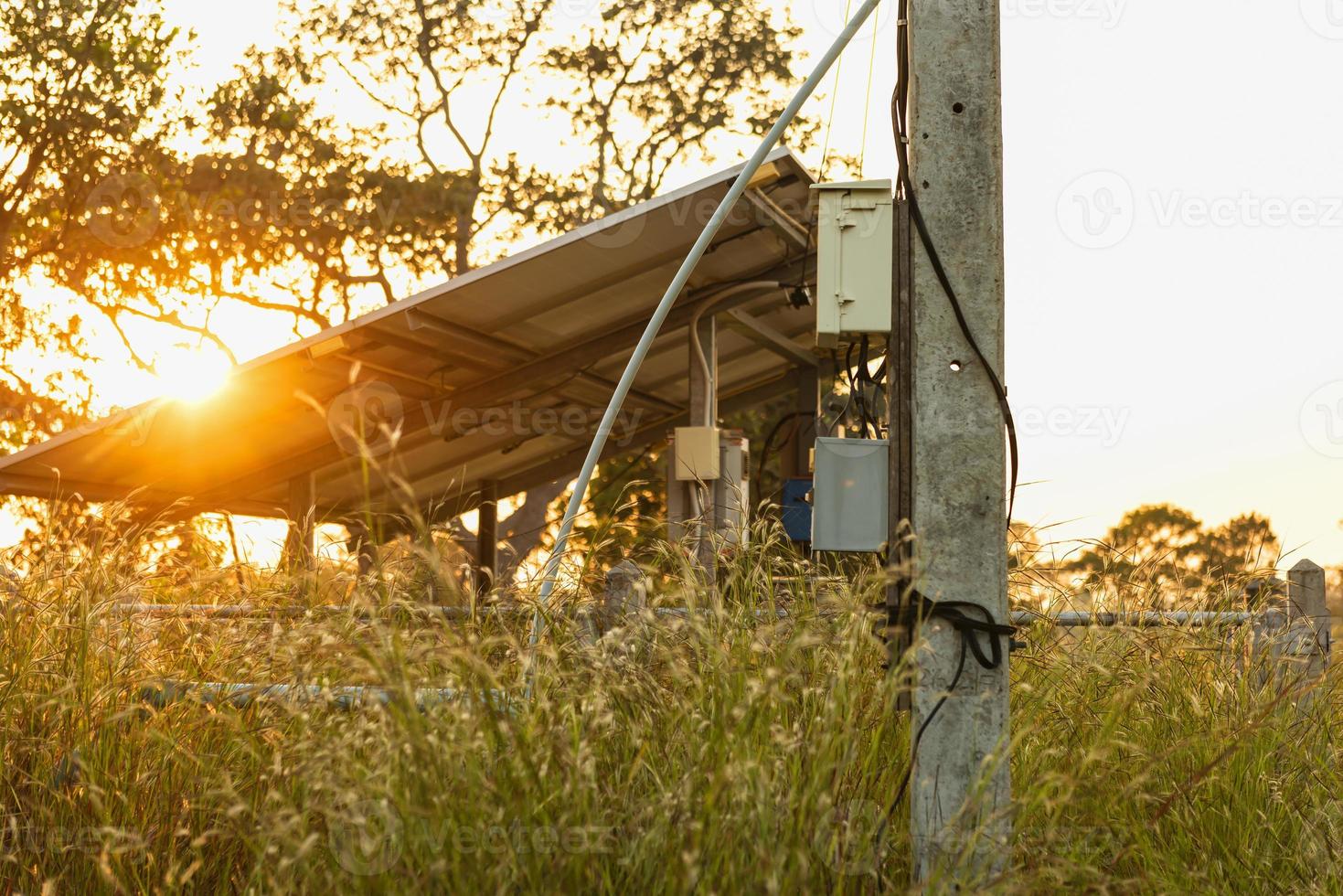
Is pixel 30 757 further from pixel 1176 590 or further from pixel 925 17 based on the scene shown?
pixel 1176 590

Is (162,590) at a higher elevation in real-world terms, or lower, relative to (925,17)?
lower

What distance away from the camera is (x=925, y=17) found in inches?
133

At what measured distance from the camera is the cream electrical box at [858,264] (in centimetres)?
340

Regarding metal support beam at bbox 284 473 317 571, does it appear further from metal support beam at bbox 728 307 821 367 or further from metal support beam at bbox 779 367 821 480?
metal support beam at bbox 779 367 821 480

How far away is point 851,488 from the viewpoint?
3.37m

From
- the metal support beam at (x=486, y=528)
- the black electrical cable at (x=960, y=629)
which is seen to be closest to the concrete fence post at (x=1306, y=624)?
the black electrical cable at (x=960, y=629)

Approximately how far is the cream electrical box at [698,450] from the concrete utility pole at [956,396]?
Result: 20.4ft

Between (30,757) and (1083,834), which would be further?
(30,757)

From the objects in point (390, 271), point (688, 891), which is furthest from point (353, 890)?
point (390, 271)

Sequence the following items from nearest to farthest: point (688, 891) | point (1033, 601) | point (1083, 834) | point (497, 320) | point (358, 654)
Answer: point (688, 891) → point (358, 654) → point (1083, 834) → point (1033, 601) → point (497, 320)

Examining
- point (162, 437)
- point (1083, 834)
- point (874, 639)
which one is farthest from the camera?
point (162, 437)

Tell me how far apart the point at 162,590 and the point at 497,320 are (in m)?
4.56

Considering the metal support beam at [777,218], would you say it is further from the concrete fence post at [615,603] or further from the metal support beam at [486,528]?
the metal support beam at [486,528]

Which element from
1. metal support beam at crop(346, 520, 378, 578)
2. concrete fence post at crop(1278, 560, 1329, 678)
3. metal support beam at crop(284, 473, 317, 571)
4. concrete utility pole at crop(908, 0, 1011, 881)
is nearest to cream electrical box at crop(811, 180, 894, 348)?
concrete utility pole at crop(908, 0, 1011, 881)
